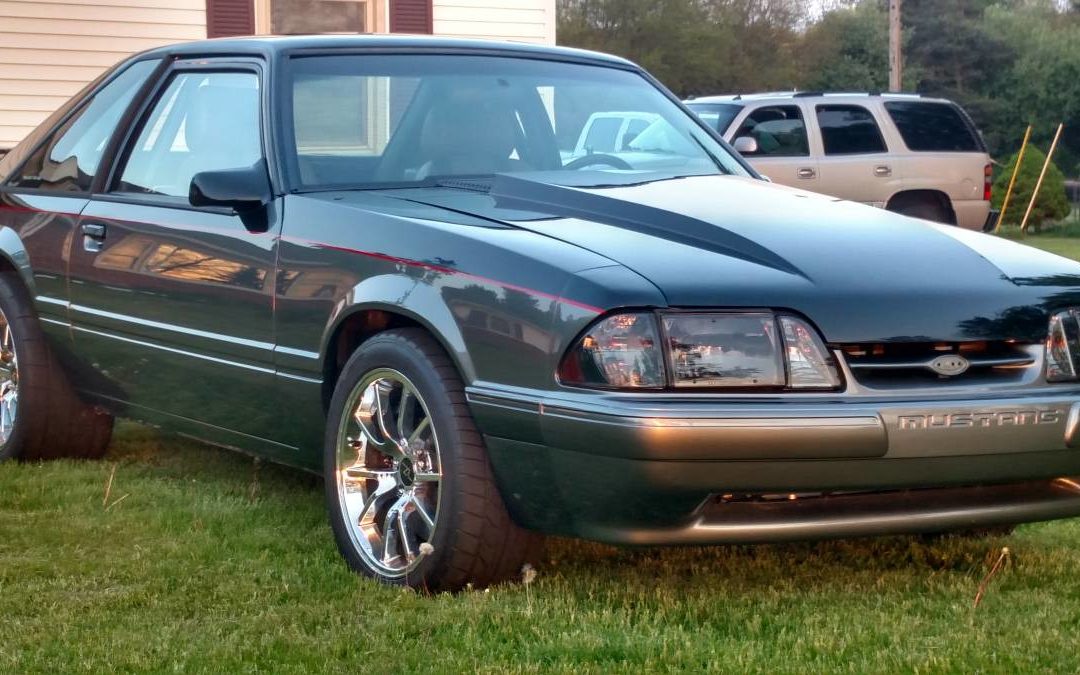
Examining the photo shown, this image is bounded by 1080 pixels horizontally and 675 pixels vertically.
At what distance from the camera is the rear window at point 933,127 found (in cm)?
1567

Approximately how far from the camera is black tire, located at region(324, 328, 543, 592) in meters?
3.96

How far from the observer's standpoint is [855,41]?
55.2 meters

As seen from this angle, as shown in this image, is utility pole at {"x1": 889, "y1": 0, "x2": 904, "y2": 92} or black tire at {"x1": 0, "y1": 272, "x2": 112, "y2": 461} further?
utility pole at {"x1": 889, "y1": 0, "x2": 904, "y2": 92}

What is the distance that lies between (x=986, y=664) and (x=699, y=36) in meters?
51.1

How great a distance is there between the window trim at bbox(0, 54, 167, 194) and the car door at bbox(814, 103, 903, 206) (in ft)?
33.2

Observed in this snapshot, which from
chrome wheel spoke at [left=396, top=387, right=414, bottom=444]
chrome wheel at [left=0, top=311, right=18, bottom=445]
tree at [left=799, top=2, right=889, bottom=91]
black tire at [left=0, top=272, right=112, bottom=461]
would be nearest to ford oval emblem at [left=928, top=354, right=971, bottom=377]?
chrome wheel spoke at [left=396, top=387, right=414, bottom=444]

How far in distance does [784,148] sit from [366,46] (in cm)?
1045

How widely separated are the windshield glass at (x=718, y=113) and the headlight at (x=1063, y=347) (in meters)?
10.3

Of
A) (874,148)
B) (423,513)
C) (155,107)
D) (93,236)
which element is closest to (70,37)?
(874,148)

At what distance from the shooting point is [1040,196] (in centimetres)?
2677

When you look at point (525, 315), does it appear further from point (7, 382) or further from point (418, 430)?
point (7, 382)

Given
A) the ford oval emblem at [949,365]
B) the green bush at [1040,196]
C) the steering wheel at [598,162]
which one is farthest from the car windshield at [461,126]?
the green bush at [1040,196]

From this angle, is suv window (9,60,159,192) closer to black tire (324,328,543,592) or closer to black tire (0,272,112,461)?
black tire (0,272,112,461)

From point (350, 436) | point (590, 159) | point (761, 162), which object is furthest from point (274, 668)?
point (761, 162)
